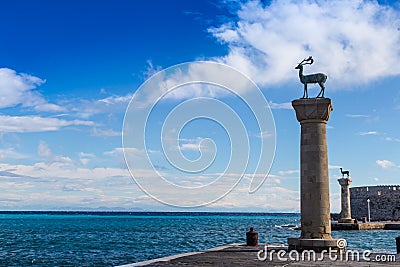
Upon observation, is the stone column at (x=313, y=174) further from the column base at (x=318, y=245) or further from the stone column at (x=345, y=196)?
the stone column at (x=345, y=196)

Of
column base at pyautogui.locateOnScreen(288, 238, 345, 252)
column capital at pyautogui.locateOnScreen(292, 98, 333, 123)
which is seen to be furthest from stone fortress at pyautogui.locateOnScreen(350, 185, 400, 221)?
column capital at pyautogui.locateOnScreen(292, 98, 333, 123)

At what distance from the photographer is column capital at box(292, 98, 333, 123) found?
789 inches

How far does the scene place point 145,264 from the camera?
15898 millimetres

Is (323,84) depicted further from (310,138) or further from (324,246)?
(324,246)

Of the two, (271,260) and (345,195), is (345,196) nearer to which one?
(345,195)

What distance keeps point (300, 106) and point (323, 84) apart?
1302 mm

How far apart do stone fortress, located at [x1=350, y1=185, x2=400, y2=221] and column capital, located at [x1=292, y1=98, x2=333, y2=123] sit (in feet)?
208

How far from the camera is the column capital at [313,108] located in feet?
65.7

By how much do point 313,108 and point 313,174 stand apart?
245 cm

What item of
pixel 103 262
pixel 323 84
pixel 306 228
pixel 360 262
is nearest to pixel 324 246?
pixel 306 228

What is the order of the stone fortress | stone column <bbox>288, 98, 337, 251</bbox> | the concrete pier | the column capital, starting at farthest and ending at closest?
1. the stone fortress
2. the column capital
3. stone column <bbox>288, 98, 337, 251</bbox>
4. the concrete pier

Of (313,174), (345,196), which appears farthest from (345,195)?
(313,174)
